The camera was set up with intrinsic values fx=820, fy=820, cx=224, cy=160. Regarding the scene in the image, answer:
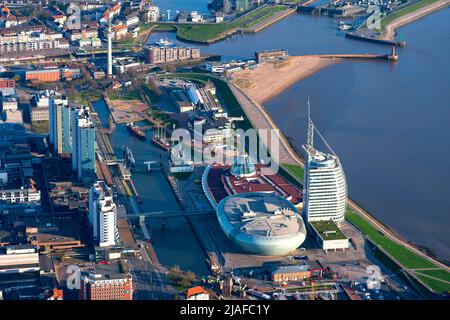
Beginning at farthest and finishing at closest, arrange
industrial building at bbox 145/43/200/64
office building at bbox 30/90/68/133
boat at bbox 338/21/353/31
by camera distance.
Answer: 1. boat at bbox 338/21/353/31
2. industrial building at bbox 145/43/200/64
3. office building at bbox 30/90/68/133

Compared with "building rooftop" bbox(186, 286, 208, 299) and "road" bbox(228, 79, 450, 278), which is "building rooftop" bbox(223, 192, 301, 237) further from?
"building rooftop" bbox(186, 286, 208, 299)

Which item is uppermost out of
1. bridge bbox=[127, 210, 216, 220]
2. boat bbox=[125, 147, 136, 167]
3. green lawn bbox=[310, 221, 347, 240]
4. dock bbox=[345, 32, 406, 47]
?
dock bbox=[345, 32, 406, 47]

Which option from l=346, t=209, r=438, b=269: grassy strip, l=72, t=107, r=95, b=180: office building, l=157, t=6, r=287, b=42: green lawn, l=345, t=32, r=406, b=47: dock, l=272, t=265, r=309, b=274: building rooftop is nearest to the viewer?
l=272, t=265, r=309, b=274: building rooftop

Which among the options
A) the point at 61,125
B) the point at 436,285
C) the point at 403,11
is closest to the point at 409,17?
the point at 403,11

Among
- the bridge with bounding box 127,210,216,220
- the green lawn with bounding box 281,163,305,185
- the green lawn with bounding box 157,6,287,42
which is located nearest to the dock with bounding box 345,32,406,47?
the green lawn with bounding box 157,6,287,42

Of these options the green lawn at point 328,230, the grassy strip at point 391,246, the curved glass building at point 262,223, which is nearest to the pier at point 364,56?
the grassy strip at point 391,246

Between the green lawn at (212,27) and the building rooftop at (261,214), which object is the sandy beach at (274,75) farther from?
the building rooftop at (261,214)
